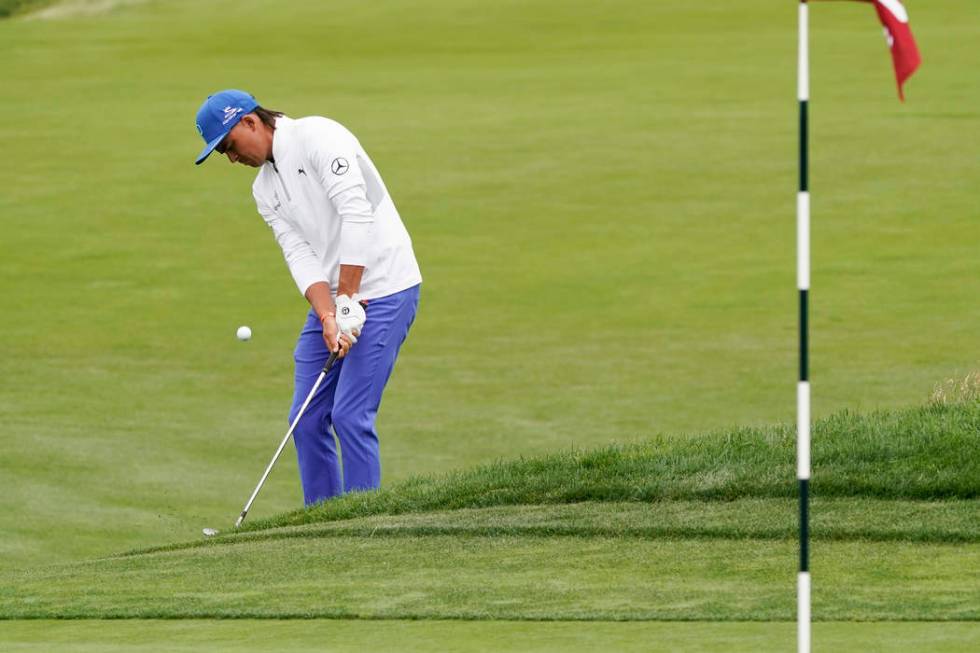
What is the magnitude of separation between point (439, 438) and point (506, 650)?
20.6 ft

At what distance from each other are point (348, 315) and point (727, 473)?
5.17 ft

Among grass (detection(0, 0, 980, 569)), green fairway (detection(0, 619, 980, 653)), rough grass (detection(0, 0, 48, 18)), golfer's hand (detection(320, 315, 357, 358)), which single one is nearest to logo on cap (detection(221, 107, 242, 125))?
golfer's hand (detection(320, 315, 357, 358))

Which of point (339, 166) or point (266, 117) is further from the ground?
point (266, 117)

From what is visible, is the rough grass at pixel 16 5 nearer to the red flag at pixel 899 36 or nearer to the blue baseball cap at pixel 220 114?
the blue baseball cap at pixel 220 114

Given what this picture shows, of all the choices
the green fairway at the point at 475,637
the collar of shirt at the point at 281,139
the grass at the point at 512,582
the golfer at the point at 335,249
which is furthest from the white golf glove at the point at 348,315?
the green fairway at the point at 475,637

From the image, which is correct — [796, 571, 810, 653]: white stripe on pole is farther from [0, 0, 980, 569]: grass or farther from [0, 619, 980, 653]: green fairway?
[0, 0, 980, 569]: grass

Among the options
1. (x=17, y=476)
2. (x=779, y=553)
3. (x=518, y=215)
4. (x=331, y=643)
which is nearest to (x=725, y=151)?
(x=518, y=215)

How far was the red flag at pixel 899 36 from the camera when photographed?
480 cm

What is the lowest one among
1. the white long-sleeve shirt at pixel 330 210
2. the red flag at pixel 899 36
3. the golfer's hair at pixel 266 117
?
the white long-sleeve shirt at pixel 330 210

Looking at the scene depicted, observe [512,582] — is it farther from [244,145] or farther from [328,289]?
[244,145]

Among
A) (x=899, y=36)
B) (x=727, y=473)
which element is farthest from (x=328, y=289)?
(x=899, y=36)

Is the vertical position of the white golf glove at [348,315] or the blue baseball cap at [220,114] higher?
the blue baseball cap at [220,114]

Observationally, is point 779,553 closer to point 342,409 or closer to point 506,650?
point 506,650

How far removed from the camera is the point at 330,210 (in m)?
7.83
